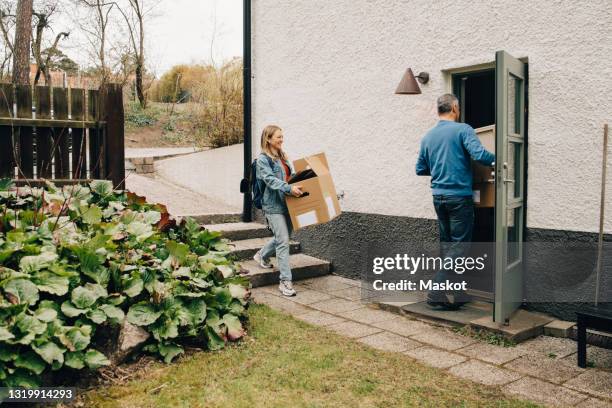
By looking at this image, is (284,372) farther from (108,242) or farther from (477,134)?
(477,134)

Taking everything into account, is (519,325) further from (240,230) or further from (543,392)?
(240,230)

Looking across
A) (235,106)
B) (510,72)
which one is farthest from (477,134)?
(235,106)

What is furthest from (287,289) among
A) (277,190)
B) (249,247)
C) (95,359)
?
(95,359)

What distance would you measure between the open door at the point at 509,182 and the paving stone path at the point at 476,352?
0.48 metres

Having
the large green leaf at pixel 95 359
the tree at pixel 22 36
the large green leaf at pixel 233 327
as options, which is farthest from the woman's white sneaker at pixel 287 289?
the tree at pixel 22 36

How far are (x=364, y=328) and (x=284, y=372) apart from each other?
4.42 ft

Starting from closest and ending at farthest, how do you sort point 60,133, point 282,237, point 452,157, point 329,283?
point 452,157, point 282,237, point 60,133, point 329,283

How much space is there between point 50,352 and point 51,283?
0.53 metres

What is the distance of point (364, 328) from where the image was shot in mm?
5219

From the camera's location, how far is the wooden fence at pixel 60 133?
616cm

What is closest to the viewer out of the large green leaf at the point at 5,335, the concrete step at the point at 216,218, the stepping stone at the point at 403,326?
the large green leaf at the point at 5,335

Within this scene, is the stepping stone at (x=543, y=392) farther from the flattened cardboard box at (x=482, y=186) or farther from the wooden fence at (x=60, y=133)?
the wooden fence at (x=60, y=133)

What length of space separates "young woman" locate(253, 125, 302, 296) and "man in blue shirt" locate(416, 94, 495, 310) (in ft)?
4.67

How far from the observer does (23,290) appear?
3721 millimetres
